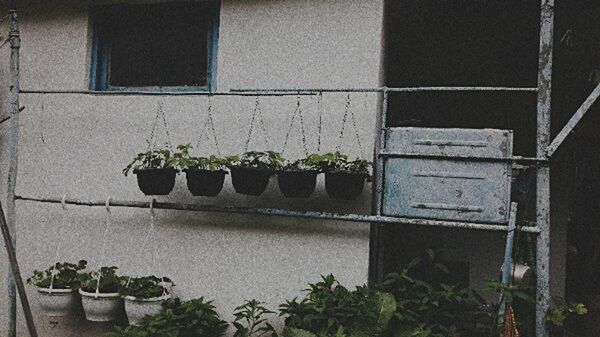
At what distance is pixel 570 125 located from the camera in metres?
4.09

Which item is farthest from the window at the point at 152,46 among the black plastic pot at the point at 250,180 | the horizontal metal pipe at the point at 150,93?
the black plastic pot at the point at 250,180

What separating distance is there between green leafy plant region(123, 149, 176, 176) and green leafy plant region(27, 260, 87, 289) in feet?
3.35

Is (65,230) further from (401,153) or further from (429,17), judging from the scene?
(429,17)

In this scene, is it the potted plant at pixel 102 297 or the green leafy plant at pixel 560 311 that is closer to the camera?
the green leafy plant at pixel 560 311

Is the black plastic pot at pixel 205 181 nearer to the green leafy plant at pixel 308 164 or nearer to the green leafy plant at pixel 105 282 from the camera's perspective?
the green leafy plant at pixel 308 164

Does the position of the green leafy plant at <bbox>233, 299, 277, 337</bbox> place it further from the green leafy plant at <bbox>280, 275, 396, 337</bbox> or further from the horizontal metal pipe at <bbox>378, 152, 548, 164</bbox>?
the horizontal metal pipe at <bbox>378, 152, 548, 164</bbox>

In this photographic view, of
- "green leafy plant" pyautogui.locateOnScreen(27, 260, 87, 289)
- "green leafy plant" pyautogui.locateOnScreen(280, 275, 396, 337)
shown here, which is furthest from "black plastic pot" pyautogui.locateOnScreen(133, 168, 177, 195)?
"green leafy plant" pyautogui.locateOnScreen(280, 275, 396, 337)

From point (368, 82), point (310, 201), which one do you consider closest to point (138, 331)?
point (310, 201)

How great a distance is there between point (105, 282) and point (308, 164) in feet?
6.74

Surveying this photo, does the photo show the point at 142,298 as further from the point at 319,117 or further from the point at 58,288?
the point at 319,117

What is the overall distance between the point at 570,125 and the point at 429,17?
2.33m

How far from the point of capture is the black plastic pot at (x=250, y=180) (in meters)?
4.55

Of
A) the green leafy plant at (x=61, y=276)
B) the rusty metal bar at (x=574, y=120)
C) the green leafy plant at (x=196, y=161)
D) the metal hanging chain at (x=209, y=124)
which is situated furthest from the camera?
the metal hanging chain at (x=209, y=124)

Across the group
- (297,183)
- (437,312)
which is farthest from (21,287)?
(437,312)
